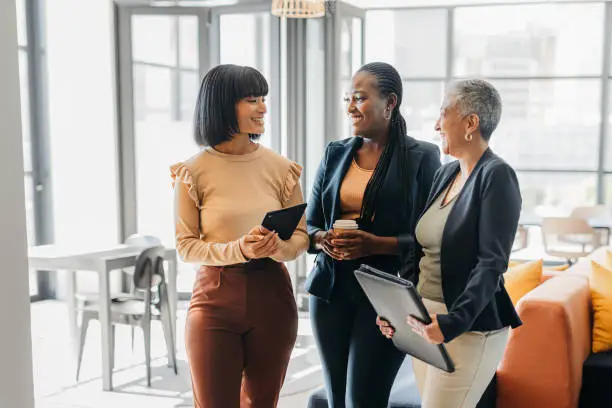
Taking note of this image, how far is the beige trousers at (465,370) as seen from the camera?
1.75 meters

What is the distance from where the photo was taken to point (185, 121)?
6645 mm

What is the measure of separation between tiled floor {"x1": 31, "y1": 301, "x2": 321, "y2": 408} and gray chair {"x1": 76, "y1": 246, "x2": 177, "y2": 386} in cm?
11

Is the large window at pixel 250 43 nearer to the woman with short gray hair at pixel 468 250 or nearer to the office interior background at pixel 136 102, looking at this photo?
the office interior background at pixel 136 102

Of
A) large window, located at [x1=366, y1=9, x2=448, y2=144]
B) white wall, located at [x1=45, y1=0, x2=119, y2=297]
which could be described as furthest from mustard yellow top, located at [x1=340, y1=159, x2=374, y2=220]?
large window, located at [x1=366, y1=9, x2=448, y2=144]

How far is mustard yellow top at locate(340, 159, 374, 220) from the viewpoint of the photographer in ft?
6.85

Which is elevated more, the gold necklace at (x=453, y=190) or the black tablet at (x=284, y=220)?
the gold necklace at (x=453, y=190)

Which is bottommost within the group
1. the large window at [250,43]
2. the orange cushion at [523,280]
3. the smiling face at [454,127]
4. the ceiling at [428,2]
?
the orange cushion at [523,280]

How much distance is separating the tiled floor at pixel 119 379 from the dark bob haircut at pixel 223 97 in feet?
7.29

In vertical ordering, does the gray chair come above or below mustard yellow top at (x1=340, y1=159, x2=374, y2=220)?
below

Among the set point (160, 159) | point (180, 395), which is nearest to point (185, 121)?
point (160, 159)

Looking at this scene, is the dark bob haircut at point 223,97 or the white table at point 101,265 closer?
the dark bob haircut at point 223,97

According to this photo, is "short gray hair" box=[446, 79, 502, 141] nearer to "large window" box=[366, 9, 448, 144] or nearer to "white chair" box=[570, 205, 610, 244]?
"white chair" box=[570, 205, 610, 244]

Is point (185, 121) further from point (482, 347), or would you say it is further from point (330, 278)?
point (482, 347)

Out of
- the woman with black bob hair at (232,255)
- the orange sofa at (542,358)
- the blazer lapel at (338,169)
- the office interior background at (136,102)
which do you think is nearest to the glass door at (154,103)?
the office interior background at (136,102)
